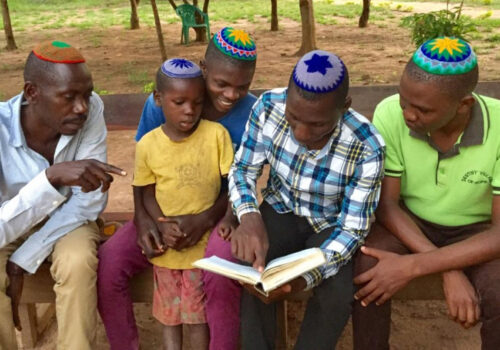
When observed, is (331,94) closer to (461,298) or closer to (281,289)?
(281,289)

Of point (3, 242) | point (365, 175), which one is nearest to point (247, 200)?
point (365, 175)

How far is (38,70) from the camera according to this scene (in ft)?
7.77

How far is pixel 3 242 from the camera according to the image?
231cm

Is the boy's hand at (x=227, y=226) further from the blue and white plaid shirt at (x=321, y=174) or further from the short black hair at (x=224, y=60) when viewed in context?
the short black hair at (x=224, y=60)

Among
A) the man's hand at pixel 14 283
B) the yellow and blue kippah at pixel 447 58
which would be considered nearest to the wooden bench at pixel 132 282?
the man's hand at pixel 14 283

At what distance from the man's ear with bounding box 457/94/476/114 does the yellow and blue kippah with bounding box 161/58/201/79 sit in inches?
43.4

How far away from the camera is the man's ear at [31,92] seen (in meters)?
2.42

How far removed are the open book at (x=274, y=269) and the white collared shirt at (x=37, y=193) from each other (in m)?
0.77

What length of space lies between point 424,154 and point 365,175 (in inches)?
12.7

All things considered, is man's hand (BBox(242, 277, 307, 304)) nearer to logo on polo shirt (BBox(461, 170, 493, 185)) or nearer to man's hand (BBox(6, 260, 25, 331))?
logo on polo shirt (BBox(461, 170, 493, 185))

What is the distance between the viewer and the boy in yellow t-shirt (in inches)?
94.7

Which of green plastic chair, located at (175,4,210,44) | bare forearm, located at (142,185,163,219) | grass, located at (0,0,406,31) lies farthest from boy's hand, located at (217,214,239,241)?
grass, located at (0,0,406,31)

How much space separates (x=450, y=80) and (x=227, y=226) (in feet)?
3.51

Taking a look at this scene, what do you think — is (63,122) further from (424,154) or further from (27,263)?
(424,154)
